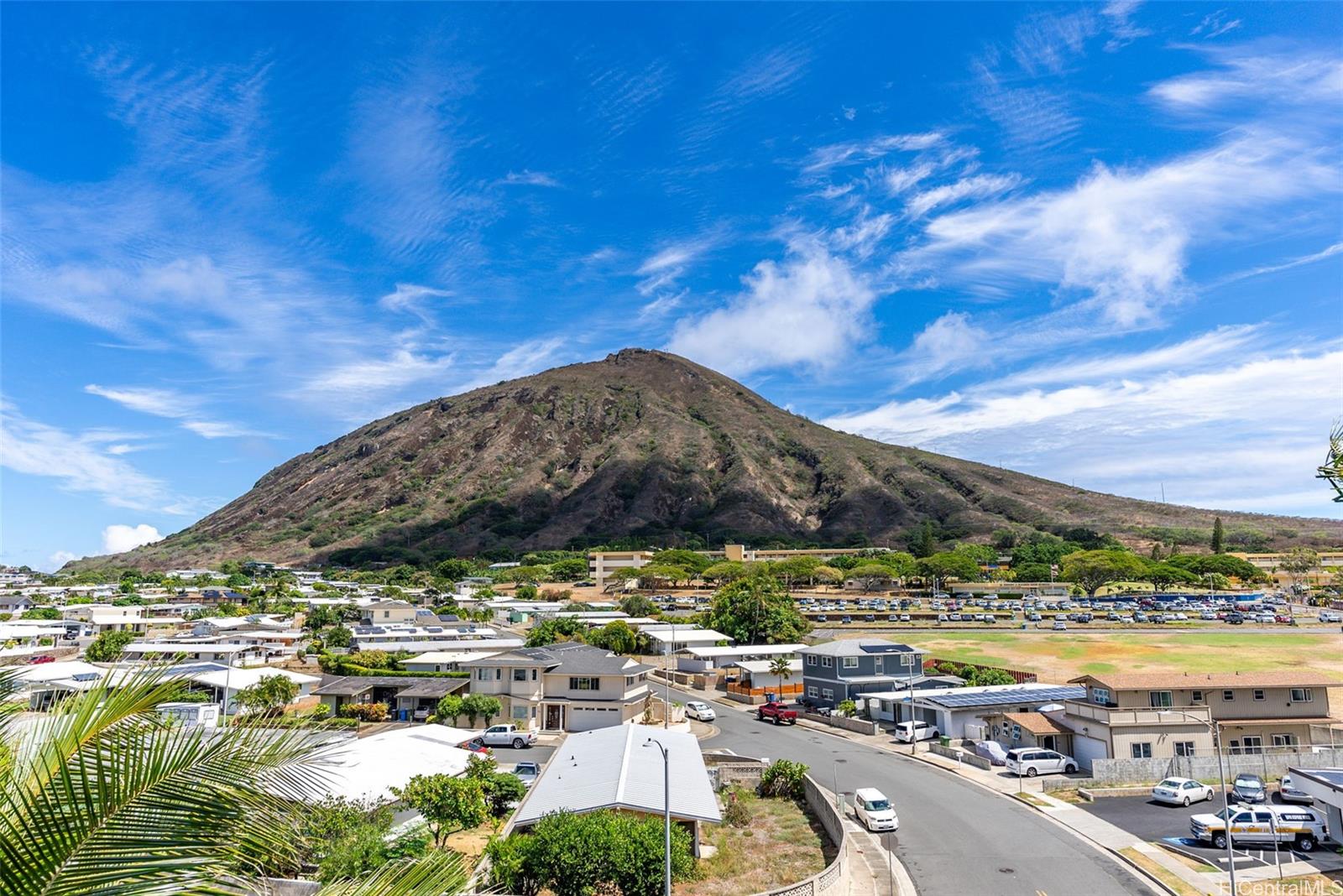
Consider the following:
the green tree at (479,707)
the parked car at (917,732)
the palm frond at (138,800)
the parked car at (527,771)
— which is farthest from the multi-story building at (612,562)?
the palm frond at (138,800)

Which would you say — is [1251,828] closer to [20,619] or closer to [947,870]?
[947,870]

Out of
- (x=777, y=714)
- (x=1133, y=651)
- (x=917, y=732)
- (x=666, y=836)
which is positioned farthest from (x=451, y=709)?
(x=1133, y=651)

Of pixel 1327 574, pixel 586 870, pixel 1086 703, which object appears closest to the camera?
pixel 586 870

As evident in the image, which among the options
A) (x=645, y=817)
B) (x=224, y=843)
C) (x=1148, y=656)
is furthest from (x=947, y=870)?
(x=1148, y=656)

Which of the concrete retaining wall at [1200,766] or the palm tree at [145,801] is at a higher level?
the palm tree at [145,801]

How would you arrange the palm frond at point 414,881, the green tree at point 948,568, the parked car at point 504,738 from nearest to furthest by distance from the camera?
the palm frond at point 414,881 < the parked car at point 504,738 < the green tree at point 948,568

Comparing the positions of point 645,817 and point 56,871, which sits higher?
point 56,871

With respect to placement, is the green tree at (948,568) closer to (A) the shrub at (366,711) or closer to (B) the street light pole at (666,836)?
(A) the shrub at (366,711)
